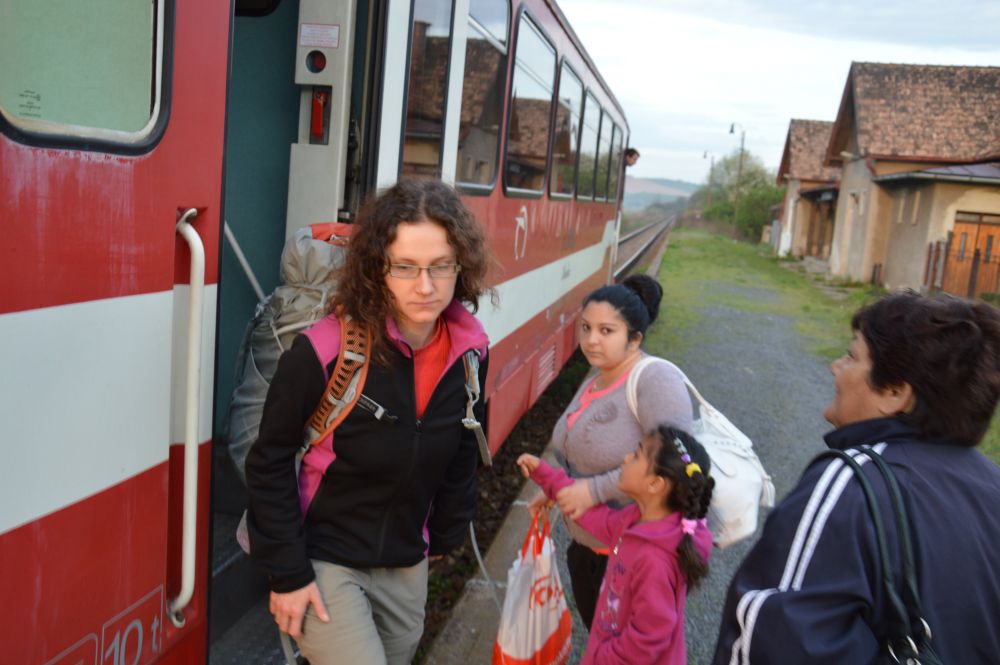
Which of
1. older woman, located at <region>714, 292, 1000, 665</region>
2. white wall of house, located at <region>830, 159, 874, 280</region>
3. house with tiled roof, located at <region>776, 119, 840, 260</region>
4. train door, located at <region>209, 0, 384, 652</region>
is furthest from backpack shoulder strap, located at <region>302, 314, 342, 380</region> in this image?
house with tiled roof, located at <region>776, 119, 840, 260</region>

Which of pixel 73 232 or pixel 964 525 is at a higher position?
pixel 73 232

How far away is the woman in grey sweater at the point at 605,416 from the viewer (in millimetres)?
2711

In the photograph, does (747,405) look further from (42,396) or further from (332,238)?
(42,396)

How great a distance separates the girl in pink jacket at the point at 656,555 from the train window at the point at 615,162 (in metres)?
8.63

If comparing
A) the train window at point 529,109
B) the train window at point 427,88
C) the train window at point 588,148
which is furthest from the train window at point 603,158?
the train window at point 427,88

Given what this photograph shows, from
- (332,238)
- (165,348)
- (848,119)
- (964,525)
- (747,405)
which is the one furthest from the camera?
(848,119)

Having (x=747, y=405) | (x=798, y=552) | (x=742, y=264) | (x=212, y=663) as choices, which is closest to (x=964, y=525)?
(x=798, y=552)

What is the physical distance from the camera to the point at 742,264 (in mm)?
30734

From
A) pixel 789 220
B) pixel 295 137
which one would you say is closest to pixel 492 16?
pixel 295 137

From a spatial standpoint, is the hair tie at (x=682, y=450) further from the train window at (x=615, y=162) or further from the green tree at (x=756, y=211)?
the green tree at (x=756, y=211)

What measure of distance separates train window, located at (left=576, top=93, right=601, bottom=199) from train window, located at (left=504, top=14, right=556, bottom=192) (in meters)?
1.89

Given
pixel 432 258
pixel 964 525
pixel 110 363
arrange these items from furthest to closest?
pixel 432 258 < pixel 110 363 < pixel 964 525

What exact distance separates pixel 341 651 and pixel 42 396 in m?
0.93

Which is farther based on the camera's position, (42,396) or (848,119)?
(848,119)
